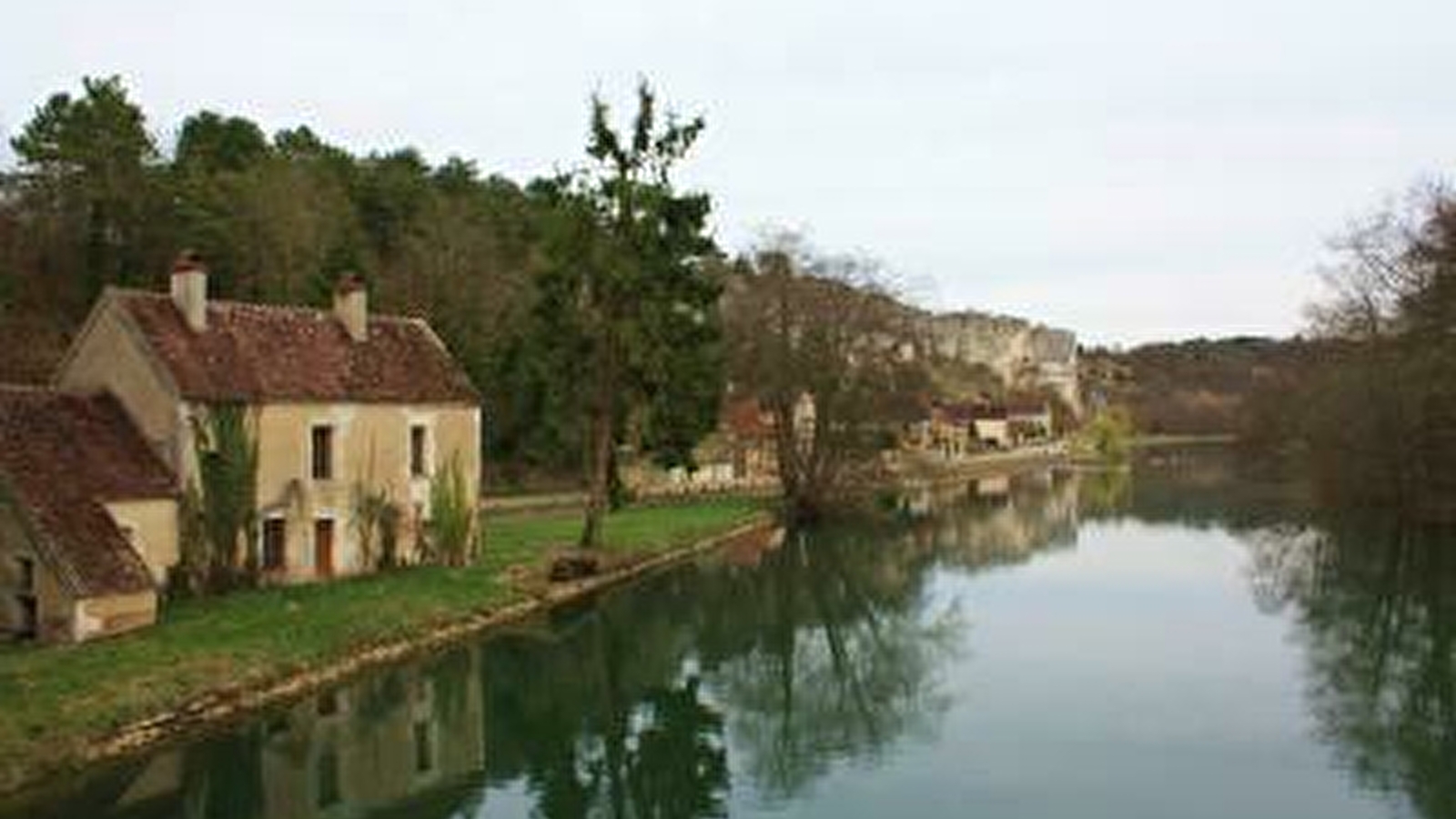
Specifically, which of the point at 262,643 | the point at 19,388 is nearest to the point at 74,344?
the point at 19,388

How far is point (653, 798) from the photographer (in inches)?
834

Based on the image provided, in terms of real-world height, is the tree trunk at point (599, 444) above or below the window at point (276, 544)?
above

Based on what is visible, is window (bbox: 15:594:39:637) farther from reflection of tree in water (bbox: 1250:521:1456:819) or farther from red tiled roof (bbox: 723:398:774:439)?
red tiled roof (bbox: 723:398:774:439)

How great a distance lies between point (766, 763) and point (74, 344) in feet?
57.4

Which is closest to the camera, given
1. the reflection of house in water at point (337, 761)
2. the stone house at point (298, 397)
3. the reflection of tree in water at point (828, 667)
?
the reflection of house in water at point (337, 761)

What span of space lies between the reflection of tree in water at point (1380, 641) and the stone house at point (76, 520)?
62.6ft

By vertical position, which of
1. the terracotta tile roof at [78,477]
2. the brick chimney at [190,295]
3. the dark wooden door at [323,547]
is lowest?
the dark wooden door at [323,547]

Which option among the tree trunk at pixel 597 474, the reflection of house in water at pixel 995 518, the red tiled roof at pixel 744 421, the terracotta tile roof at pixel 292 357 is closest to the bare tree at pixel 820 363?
the reflection of house in water at pixel 995 518

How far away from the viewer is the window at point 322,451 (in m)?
34.2

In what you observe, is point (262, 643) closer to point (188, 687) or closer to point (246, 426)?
point (188, 687)

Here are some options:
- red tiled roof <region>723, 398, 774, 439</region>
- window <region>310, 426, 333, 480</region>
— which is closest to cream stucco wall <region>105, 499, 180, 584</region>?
window <region>310, 426, 333, 480</region>

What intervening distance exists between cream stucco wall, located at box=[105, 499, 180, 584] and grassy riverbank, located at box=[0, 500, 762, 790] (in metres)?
0.91

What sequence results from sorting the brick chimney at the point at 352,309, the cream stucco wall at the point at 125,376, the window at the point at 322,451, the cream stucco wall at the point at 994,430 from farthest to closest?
the cream stucco wall at the point at 994,430 < the brick chimney at the point at 352,309 < the window at the point at 322,451 < the cream stucco wall at the point at 125,376

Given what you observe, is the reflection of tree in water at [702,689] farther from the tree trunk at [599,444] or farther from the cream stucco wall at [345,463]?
the cream stucco wall at [345,463]
